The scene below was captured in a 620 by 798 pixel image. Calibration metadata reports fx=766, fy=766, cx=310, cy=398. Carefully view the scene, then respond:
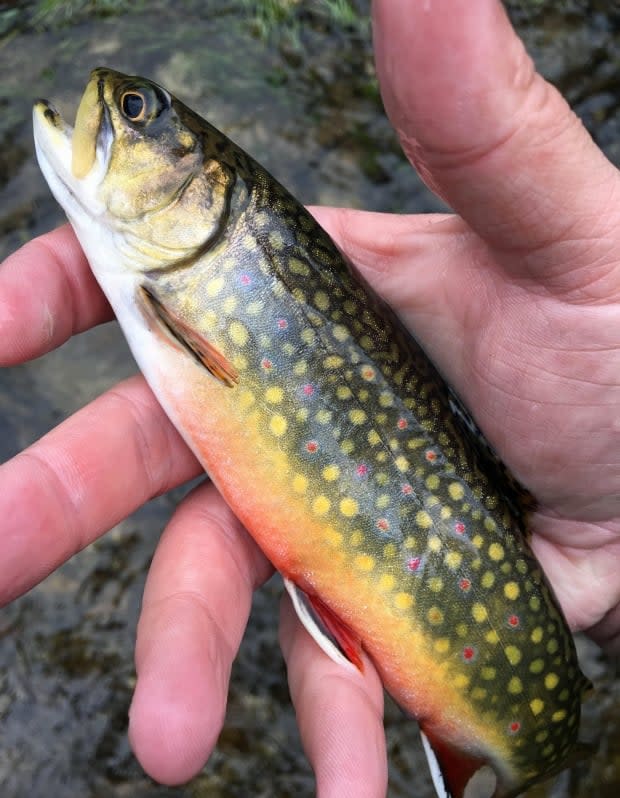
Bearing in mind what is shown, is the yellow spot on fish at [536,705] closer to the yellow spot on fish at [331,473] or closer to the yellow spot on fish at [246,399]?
the yellow spot on fish at [331,473]

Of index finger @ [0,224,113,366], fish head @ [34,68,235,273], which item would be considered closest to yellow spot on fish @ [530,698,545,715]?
fish head @ [34,68,235,273]

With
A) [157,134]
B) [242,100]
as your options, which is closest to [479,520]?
[157,134]

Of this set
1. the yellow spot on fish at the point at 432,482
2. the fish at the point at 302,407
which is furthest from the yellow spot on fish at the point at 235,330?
the yellow spot on fish at the point at 432,482

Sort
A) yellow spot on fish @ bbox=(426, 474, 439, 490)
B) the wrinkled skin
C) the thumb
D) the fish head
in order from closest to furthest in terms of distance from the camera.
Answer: the thumb, the wrinkled skin, the fish head, yellow spot on fish @ bbox=(426, 474, 439, 490)

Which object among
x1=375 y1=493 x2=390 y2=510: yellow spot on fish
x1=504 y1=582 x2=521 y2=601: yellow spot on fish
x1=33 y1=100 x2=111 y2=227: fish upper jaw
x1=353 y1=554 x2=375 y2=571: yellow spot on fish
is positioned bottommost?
x1=504 y1=582 x2=521 y2=601: yellow spot on fish

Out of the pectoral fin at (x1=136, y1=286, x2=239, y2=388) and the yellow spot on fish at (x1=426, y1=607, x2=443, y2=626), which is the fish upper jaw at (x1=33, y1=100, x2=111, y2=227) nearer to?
the pectoral fin at (x1=136, y1=286, x2=239, y2=388)

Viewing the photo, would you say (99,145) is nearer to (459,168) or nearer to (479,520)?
(459,168)
